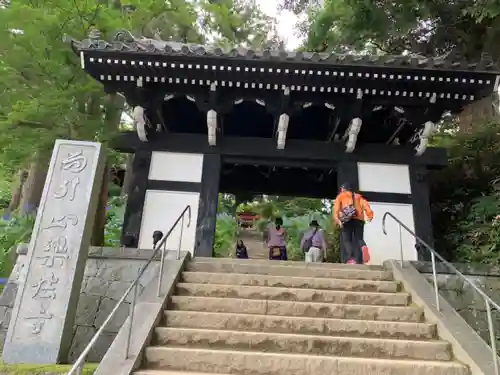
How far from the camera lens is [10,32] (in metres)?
6.93

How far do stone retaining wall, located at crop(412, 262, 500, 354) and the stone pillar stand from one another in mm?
4511

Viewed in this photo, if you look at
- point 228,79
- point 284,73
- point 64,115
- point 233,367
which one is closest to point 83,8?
point 64,115

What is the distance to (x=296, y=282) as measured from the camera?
5.39m

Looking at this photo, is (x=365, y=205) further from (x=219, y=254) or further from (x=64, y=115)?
(x=219, y=254)

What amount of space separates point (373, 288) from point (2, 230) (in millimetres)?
7477

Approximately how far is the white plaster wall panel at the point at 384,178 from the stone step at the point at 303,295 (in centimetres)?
330

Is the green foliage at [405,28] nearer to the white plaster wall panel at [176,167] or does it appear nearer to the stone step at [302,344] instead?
the white plaster wall panel at [176,167]

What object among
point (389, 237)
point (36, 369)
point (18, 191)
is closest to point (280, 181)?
point (389, 237)

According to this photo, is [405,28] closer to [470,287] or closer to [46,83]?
[470,287]

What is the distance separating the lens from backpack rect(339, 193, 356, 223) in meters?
6.34

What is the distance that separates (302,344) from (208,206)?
4.12 metres

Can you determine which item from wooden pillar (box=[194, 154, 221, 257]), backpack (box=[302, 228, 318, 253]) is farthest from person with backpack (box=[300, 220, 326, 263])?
wooden pillar (box=[194, 154, 221, 257])

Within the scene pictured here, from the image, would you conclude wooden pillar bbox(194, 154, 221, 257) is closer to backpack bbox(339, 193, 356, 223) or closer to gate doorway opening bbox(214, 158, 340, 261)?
gate doorway opening bbox(214, 158, 340, 261)

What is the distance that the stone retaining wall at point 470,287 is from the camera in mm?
5879
